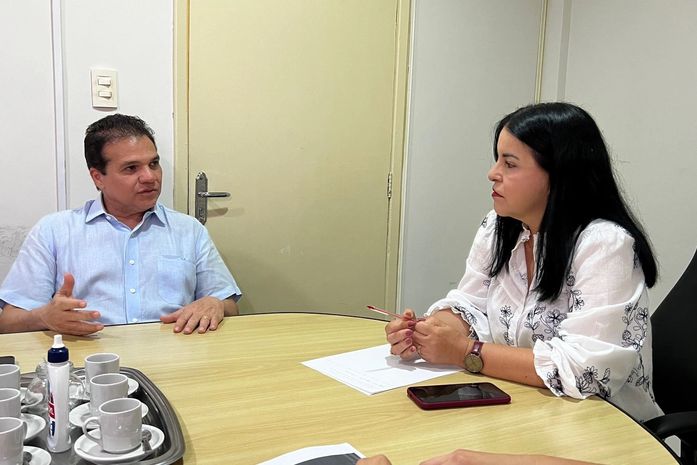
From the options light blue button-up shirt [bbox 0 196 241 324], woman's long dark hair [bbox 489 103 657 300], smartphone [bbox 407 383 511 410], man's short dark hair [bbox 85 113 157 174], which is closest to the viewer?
smartphone [bbox 407 383 511 410]

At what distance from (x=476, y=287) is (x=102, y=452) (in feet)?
3.58

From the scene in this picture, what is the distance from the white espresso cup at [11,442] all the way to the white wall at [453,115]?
2.28m

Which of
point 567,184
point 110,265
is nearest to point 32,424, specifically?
point 110,265

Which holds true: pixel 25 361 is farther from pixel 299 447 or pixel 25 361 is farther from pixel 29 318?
pixel 299 447

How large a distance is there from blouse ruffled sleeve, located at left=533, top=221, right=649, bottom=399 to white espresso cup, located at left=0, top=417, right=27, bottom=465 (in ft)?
3.21

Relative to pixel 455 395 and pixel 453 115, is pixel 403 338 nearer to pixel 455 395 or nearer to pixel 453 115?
pixel 455 395

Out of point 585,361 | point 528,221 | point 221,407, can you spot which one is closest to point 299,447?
point 221,407

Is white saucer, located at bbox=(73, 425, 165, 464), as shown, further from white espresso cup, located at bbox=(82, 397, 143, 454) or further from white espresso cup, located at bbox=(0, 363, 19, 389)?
white espresso cup, located at bbox=(0, 363, 19, 389)

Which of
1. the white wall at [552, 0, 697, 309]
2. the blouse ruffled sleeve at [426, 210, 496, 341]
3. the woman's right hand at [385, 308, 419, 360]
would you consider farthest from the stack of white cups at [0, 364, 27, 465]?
the white wall at [552, 0, 697, 309]

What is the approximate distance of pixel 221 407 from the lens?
44.8 inches

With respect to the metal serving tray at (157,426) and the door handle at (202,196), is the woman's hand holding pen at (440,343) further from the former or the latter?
the door handle at (202,196)

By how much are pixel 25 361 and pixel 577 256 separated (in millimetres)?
1277

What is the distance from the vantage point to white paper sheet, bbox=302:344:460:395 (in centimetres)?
129

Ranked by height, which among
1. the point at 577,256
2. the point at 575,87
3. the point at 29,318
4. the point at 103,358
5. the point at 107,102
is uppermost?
the point at 575,87
